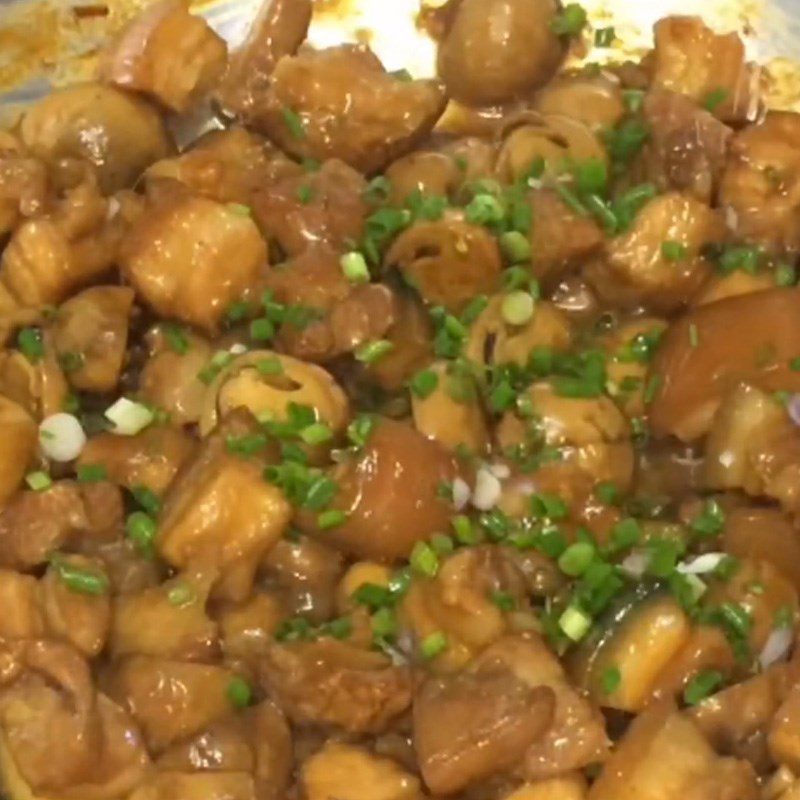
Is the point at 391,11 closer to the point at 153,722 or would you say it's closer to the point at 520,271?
the point at 520,271

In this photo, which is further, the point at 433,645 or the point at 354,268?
the point at 354,268

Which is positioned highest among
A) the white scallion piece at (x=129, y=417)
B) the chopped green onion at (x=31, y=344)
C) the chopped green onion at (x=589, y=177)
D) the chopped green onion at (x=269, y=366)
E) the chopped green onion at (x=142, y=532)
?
the chopped green onion at (x=589, y=177)

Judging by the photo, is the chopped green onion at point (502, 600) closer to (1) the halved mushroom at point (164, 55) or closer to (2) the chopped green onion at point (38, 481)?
(2) the chopped green onion at point (38, 481)

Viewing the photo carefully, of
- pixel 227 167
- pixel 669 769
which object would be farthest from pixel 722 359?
pixel 227 167

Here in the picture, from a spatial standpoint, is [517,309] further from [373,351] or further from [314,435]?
[314,435]

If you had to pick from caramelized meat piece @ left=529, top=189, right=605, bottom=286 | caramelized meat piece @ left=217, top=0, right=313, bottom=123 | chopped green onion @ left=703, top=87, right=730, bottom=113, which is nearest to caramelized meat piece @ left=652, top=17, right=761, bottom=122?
chopped green onion @ left=703, top=87, right=730, bottom=113

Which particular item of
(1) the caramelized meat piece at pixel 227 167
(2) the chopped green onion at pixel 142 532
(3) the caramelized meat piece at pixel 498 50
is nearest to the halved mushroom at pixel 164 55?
(1) the caramelized meat piece at pixel 227 167
